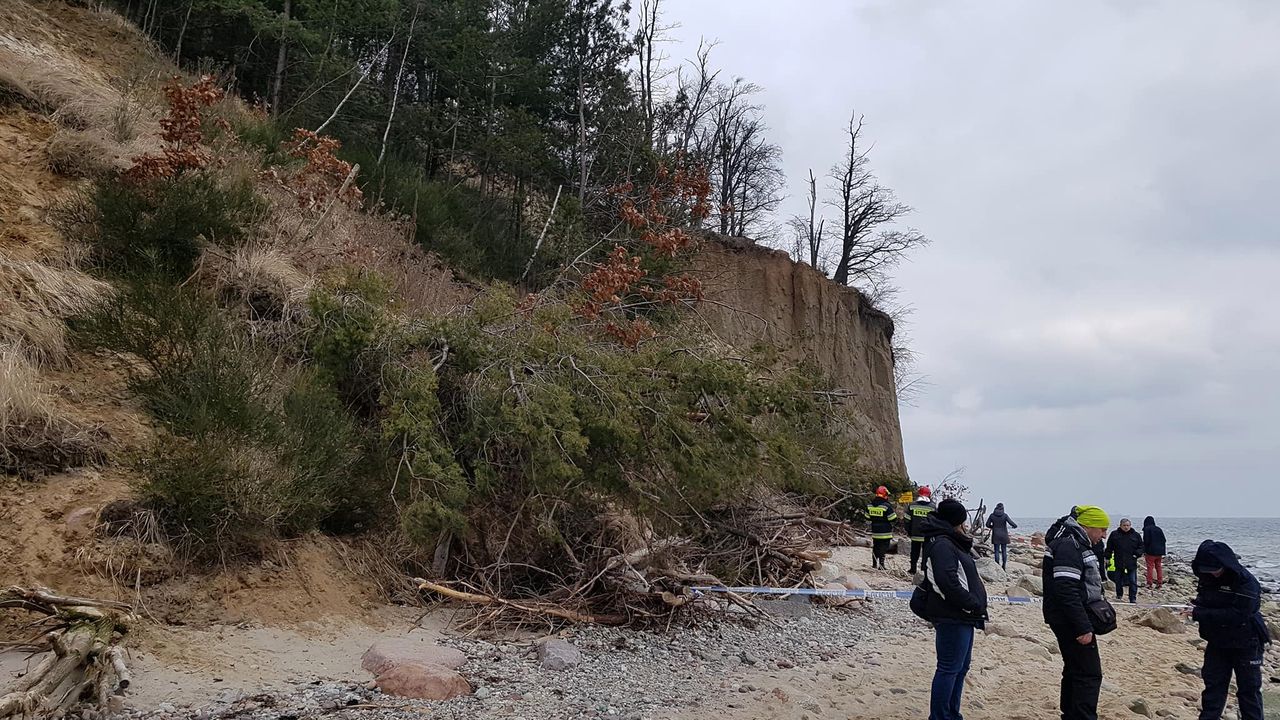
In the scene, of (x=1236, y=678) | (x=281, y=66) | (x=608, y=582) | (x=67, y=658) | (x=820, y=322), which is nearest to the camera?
(x=67, y=658)

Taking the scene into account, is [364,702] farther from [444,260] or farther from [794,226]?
[794,226]

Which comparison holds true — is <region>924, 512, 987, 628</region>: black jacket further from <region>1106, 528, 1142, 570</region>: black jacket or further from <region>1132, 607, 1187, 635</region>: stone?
<region>1106, 528, 1142, 570</region>: black jacket

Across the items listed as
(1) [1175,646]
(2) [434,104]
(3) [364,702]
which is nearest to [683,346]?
(3) [364,702]

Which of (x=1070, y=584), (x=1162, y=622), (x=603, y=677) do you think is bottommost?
(x=603, y=677)

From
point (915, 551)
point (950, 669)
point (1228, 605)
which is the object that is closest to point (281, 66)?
point (915, 551)

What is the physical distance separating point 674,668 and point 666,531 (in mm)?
1841

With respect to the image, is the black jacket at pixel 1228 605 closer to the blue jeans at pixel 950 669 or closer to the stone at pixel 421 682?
the blue jeans at pixel 950 669

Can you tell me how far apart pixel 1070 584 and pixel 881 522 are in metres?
8.51

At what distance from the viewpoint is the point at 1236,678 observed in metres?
5.34

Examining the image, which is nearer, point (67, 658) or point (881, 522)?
point (67, 658)

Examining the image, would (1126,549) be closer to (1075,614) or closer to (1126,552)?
(1126,552)

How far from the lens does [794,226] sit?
115ft

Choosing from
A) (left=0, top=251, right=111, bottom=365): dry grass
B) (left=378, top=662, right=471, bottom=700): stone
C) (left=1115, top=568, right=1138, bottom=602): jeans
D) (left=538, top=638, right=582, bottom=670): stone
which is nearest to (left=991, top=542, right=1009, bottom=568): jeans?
(left=1115, top=568, right=1138, bottom=602): jeans

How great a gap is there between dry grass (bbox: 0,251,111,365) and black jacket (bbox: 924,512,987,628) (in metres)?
7.49
